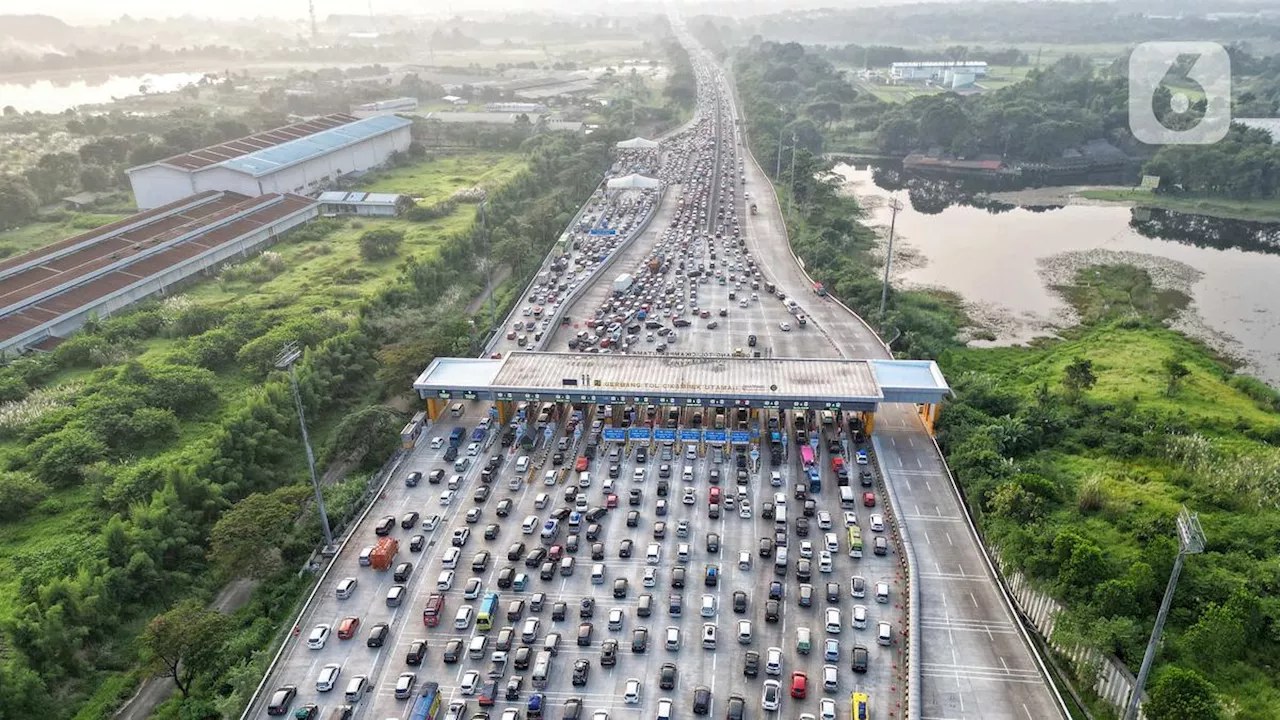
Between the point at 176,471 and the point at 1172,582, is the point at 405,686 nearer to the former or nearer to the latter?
the point at 176,471

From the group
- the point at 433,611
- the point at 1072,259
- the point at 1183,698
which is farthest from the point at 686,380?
the point at 1072,259

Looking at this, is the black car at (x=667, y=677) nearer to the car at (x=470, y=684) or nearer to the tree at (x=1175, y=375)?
the car at (x=470, y=684)

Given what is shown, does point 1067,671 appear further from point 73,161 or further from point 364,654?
point 73,161

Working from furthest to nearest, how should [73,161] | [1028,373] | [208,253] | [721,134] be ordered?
[721,134]
[73,161]
[208,253]
[1028,373]

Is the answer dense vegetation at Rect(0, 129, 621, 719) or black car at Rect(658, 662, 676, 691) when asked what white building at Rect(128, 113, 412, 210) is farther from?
black car at Rect(658, 662, 676, 691)

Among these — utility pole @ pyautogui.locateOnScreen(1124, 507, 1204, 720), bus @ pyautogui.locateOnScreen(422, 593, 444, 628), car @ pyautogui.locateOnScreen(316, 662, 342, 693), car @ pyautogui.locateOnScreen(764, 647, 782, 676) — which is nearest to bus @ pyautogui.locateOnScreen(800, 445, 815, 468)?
car @ pyautogui.locateOnScreen(764, 647, 782, 676)

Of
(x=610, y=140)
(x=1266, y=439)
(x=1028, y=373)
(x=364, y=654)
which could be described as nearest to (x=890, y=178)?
(x=610, y=140)

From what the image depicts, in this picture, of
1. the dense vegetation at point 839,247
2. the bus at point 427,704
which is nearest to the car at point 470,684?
the bus at point 427,704
